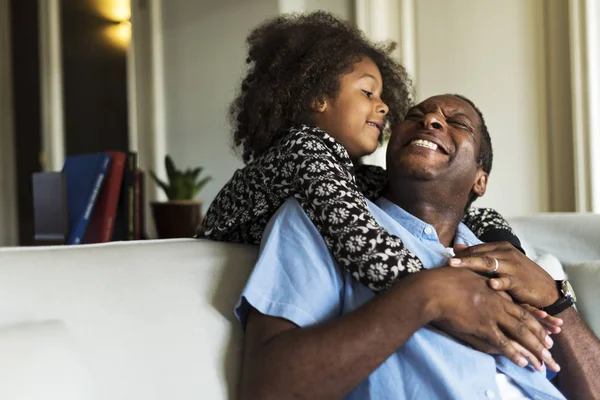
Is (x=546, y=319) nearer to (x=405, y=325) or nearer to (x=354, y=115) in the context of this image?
(x=405, y=325)

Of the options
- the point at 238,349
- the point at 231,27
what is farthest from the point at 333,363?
the point at 231,27

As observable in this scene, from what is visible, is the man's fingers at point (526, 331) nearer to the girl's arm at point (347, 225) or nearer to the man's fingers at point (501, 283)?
the man's fingers at point (501, 283)

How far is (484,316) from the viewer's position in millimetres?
1028

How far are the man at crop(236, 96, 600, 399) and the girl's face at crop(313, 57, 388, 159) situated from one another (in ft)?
0.52

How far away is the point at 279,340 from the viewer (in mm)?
966

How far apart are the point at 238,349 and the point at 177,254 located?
0.21m

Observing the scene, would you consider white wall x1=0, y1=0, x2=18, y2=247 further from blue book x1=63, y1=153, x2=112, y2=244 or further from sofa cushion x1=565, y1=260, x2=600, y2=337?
sofa cushion x1=565, y1=260, x2=600, y2=337

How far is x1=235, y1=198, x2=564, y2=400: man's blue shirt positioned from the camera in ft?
3.33

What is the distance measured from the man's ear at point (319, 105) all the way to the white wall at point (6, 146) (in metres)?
4.10

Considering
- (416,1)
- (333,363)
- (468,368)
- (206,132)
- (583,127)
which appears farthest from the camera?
(206,132)

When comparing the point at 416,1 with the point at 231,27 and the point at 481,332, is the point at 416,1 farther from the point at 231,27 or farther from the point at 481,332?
the point at 481,332

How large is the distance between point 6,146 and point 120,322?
4.40m

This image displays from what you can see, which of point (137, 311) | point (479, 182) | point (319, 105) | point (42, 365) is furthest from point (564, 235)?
point (42, 365)

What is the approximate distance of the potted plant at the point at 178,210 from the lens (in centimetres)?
322
